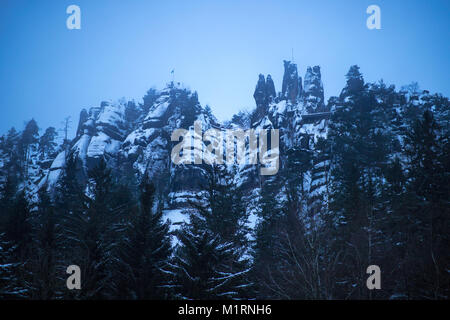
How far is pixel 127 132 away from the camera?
2948 inches

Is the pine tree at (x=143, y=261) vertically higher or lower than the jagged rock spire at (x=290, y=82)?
lower

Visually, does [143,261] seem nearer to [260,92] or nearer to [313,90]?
[260,92]

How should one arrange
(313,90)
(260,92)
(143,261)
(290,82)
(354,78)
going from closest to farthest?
(143,261), (354,78), (313,90), (260,92), (290,82)

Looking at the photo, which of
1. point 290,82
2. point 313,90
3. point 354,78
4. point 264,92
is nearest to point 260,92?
point 264,92

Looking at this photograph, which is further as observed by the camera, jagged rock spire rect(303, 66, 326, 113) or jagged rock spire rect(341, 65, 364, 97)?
jagged rock spire rect(303, 66, 326, 113)

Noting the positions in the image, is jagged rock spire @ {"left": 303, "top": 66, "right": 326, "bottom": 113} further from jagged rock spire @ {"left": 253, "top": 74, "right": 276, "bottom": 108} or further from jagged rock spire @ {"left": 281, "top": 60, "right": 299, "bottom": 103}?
jagged rock spire @ {"left": 253, "top": 74, "right": 276, "bottom": 108}

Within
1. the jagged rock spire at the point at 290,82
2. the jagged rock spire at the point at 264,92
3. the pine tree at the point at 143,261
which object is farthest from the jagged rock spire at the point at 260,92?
the pine tree at the point at 143,261

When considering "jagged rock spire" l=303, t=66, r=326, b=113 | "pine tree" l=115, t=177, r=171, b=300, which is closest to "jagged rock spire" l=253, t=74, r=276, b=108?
"jagged rock spire" l=303, t=66, r=326, b=113

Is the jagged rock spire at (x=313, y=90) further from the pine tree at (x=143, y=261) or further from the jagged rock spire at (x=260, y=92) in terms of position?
the pine tree at (x=143, y=261)

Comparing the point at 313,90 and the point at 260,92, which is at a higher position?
the point at 313,90

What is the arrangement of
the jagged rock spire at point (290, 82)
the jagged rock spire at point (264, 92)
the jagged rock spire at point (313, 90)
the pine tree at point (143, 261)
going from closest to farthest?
the pine tree at point (143, 261)
the jagged rock spire at point (313, 90)
the jagged rock spire at point (264, 92)
the jagged rock spire at point (290, 82)

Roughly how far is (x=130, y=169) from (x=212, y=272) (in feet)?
163

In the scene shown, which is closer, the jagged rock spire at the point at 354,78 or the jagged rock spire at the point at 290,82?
the jagged rock spire at the point at 354,78

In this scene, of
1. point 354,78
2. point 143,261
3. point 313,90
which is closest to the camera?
point 143,261
